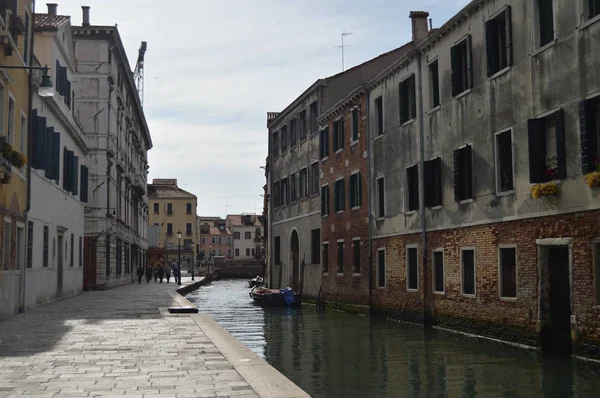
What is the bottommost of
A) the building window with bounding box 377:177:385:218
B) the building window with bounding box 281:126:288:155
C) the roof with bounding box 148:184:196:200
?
the building window with bounding box 377:177:385:218

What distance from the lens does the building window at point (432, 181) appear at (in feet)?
72.0

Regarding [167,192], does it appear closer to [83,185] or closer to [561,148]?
[83,185]

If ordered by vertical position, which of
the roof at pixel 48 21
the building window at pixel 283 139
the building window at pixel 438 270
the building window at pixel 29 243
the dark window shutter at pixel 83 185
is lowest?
the building window at pixel 438 270

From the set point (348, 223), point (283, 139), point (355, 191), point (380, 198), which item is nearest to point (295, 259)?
point (283, 139)

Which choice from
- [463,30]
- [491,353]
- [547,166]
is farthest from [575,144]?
[463,30]

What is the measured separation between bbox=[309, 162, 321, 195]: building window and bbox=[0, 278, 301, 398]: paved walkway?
17.9 metres

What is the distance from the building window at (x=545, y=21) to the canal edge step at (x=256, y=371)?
30.9 feet

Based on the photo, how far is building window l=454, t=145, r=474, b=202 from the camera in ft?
65.4

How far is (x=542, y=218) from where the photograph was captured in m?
16.2

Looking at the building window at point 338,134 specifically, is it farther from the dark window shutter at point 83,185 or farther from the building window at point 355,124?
the dark window shutter at point 83,185

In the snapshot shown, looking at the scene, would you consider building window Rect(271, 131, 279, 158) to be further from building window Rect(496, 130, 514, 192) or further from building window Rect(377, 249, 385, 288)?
building window Rect(496, 130, 514, 192)

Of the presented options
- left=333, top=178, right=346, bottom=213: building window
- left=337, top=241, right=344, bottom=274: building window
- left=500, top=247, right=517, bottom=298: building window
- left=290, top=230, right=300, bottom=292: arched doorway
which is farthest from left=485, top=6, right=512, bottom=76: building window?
left=290, top=230, right=300, bottom=292: arched doorway

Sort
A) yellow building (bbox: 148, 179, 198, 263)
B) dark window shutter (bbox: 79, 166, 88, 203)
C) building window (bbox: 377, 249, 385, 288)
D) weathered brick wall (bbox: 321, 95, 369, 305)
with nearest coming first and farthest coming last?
1. building window (bbox: 377, 249, 385, 288)
2. weathered brick wall (bbox: 321, 95, 369, 305)
3. dark window shutter (bbox: 79, 166, 88, 203)
4. yellow building (bbox: 148, 179, 198, 263)

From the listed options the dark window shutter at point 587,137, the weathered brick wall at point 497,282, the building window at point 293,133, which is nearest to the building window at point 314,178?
the building window at point 293,133
